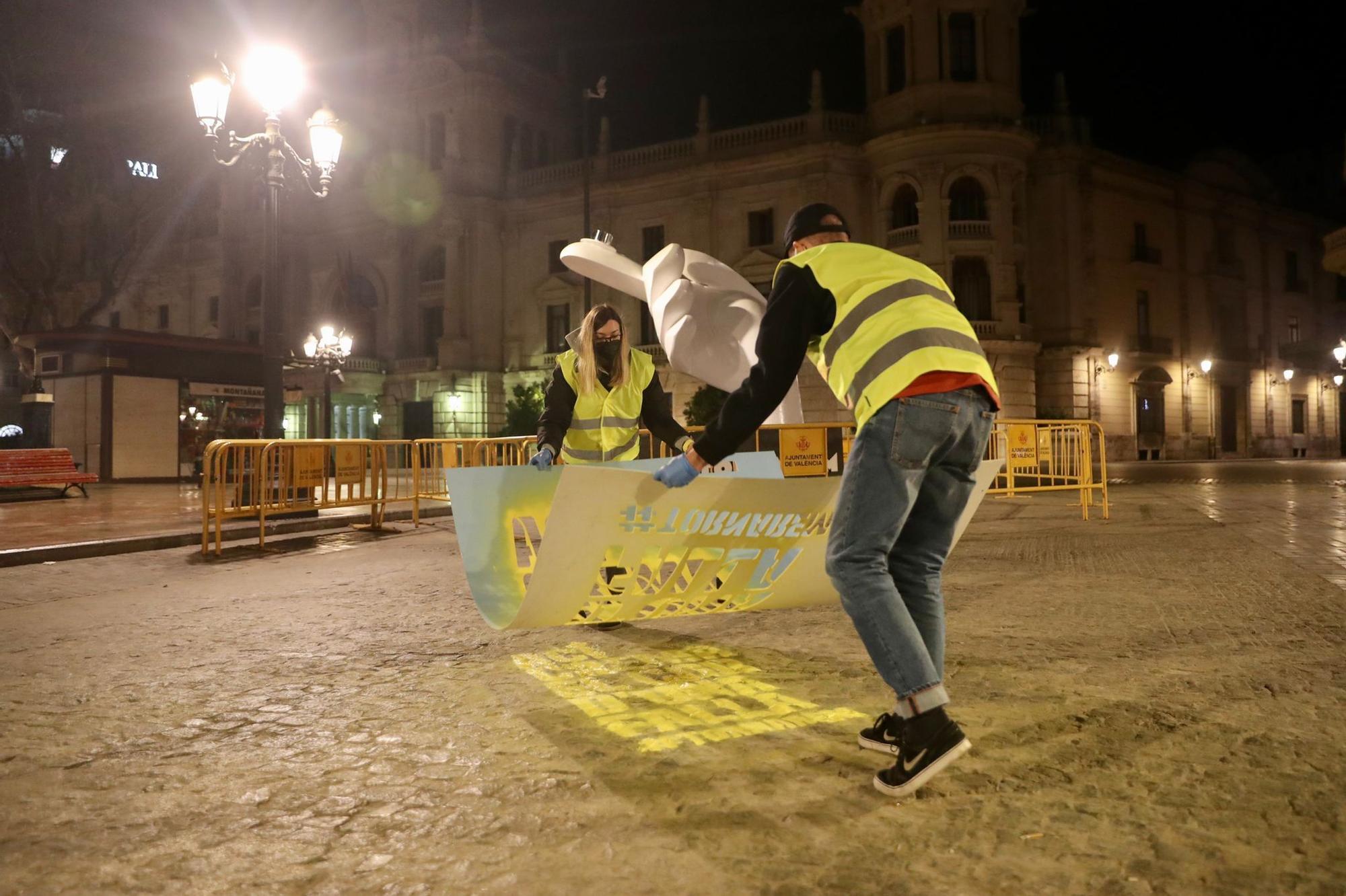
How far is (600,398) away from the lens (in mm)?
4820

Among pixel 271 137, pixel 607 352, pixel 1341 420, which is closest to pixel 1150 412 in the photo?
pixel 1341 420

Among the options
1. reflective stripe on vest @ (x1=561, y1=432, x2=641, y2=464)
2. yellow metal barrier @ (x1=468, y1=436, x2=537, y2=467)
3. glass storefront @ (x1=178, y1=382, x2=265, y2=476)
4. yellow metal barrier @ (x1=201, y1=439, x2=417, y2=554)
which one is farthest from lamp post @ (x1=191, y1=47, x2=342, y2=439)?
glass storefront @ (x1=178, y1=382, x2=265, y2=476)

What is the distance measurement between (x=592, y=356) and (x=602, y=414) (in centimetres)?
32

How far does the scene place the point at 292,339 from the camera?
42.8 metres

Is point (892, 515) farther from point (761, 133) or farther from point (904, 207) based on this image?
point (761, 133)

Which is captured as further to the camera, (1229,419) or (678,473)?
(1229,419)

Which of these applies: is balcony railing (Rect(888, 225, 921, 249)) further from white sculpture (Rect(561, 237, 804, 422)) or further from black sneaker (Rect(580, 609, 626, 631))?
black sneaker (Rect(580, 609, 626, 631))

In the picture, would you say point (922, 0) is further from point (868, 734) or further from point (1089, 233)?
point (868, 734)

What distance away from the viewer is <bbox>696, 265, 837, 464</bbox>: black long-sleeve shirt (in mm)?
2695

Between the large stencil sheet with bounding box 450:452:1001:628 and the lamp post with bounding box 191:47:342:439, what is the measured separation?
820cm

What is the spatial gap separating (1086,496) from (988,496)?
3615 mm

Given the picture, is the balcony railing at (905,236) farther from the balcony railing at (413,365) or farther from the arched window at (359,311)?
the arched window at (359,311)

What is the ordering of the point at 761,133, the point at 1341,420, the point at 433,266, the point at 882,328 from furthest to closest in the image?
the point at 1341,420 < the point at 433,266 < the point at 761,133 < the point at 882,328

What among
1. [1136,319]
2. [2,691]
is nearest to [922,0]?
[1136,319]
